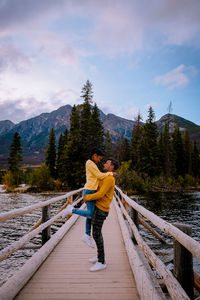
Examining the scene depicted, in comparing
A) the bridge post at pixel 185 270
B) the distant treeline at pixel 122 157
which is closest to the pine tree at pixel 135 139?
the distant treeline at pixel 122 157

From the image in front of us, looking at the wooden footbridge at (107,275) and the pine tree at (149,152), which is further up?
the pine tree at (149,152)

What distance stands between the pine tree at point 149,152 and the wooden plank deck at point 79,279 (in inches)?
1788

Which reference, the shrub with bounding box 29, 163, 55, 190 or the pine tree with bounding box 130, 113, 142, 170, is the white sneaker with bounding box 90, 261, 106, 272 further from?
the pine tree with bounding box 130, 113, 142, 170

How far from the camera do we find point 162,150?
5297 cm

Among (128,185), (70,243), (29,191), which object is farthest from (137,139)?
(70,243)

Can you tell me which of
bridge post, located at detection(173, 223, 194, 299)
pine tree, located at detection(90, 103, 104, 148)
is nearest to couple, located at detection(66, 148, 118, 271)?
bridge post, located at detection(173, 223, 194, 299)

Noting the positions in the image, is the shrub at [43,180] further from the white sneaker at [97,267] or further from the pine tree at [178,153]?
the white sneaker at [97,267]

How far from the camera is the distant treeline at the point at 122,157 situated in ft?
119

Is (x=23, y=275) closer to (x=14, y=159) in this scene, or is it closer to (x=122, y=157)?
(x=14, y=159)

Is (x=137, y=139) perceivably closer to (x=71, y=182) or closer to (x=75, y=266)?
(x=71, y=182)

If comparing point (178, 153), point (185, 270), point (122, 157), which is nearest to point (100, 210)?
Result: point (185, 270)

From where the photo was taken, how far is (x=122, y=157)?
58438mm

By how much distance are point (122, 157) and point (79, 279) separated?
55881 mm

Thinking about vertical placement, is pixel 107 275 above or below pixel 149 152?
below
